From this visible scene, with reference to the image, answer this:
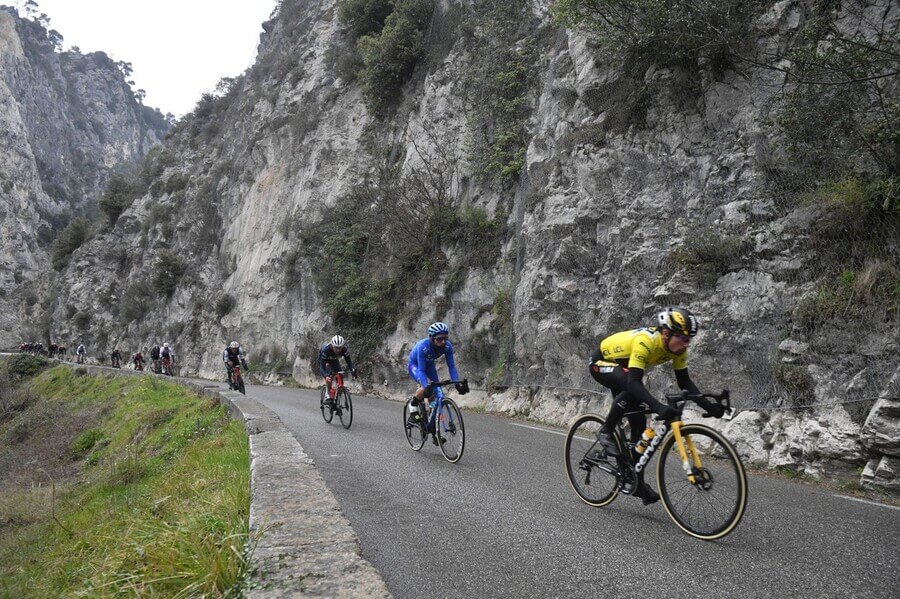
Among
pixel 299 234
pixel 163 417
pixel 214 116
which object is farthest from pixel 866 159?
pixel 214 116

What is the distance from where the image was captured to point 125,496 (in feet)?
29.6

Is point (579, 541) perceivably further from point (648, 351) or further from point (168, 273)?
point (168, 273)

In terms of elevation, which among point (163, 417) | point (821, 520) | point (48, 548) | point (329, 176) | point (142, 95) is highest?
point (142, 95)

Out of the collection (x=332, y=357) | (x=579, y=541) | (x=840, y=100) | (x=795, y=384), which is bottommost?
(x=579, y=541)

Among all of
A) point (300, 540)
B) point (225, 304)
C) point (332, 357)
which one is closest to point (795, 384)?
point (300, 540)

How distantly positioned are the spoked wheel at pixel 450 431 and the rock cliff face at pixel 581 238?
3.78 m

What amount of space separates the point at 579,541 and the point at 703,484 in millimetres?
1029

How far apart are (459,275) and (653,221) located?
7070 millimetres

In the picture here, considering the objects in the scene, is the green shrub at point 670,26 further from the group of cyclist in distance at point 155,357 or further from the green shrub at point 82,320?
the green shrub at point 82,320

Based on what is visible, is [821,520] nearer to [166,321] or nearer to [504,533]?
[504,533]

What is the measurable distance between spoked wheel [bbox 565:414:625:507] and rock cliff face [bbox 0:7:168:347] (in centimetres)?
8055

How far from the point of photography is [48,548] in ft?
25.1

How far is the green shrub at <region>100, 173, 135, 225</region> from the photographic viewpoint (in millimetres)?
55484

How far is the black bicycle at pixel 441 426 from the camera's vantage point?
267 inches
